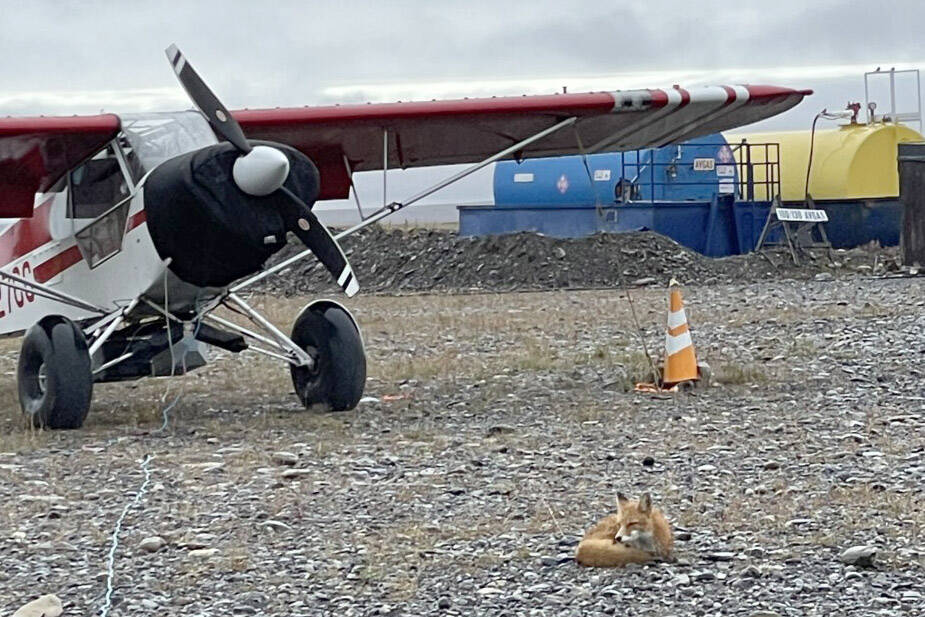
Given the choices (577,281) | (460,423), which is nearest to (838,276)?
(577,281)

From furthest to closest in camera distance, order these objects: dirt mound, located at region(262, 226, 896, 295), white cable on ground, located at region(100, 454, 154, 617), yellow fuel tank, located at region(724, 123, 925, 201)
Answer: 1. yellow fuel tank, located at region(724, 123, 925, 201)
2. dirt mound, located at region(262, 226, 896, 295)
3. white cable on ground, located at region(100, 454, 154, 617)

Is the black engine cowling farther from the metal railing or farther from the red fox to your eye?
the metal railing

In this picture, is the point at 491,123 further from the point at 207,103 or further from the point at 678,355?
the point at 207,103

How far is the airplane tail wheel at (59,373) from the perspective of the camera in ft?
30.8

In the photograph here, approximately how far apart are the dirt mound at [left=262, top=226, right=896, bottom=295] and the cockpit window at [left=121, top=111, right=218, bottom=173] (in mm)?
14832

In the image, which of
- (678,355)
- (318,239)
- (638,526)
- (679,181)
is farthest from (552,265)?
(638,526)

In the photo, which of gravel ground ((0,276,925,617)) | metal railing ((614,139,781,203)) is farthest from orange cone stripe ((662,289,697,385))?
metal railing ((614,139,781,203))

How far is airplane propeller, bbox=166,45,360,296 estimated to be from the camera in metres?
8.78

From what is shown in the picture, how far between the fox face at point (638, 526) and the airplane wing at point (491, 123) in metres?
5.93

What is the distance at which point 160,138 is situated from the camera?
32.3ft

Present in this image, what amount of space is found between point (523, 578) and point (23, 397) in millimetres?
5494

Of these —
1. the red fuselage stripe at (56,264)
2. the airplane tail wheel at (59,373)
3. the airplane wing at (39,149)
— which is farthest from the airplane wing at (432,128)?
the airplane tail wheel at (59,373)

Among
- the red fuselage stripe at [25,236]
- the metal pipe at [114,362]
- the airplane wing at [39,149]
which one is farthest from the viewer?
the red fuselage stripe at [25,236]

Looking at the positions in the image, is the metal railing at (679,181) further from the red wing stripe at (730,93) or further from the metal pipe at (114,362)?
the metal pipe at (114,362)
